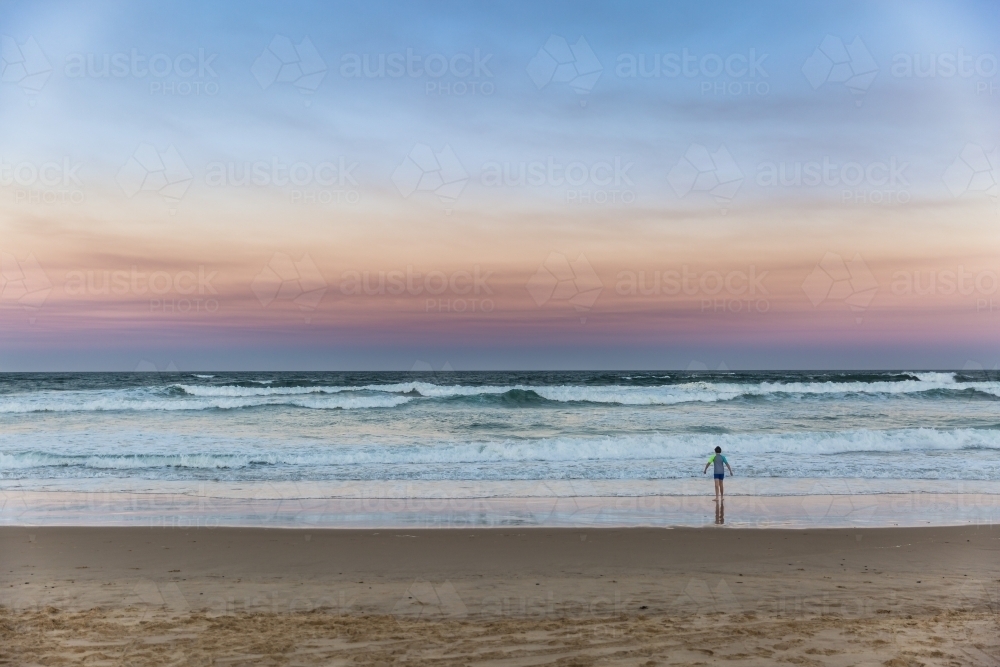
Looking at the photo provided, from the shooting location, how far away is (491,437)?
2636 cm

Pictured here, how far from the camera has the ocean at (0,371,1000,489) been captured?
61.5 feet

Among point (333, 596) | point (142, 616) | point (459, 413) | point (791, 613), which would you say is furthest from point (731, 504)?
point (459, 413)

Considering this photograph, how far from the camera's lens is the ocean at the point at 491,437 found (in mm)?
18734

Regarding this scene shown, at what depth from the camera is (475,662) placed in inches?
220

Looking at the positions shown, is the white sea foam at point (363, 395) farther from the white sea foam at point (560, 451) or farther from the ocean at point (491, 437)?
the white sea foam at point (560, 451)

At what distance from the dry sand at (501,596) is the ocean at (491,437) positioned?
22.8 ft

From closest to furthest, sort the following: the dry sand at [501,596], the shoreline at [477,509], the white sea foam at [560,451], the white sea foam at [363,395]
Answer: the dry sand at [501,596]
the shoreline at [477,509]
the white sea foam at [560,451]
the white sea foam at [363,395]

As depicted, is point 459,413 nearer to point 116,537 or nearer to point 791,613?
Answer: point 116,537

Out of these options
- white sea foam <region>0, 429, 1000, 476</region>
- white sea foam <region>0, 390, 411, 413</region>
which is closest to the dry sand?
white sea foam <region>0, 429, 1000, 476</region>

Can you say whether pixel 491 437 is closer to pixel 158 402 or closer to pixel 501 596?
pixel 501 596

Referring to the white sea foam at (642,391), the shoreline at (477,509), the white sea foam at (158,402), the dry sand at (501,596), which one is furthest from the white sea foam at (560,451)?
the white sea foam at (642,391)

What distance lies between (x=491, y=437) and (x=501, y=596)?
1869cm

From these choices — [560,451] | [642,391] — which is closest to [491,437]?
[560,451]

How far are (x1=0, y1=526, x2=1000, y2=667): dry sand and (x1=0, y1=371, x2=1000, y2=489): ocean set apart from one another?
273 inches
